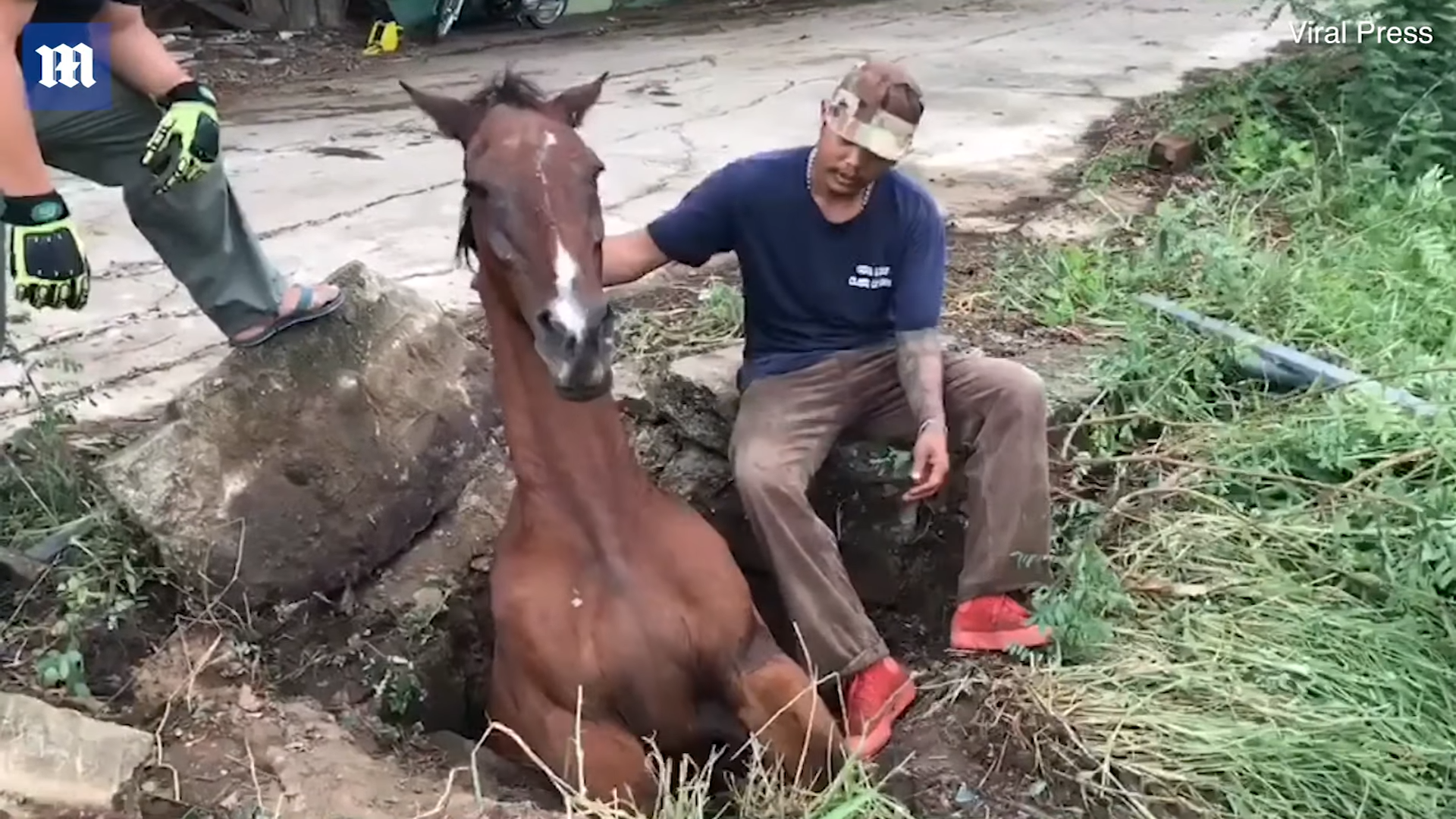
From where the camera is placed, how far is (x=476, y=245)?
9.20 feet

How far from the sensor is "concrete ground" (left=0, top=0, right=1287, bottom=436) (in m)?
4.64

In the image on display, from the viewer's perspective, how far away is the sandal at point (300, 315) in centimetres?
337

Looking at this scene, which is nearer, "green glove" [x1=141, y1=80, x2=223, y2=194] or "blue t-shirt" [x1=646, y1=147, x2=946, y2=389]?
"green glove" [x1=141, y1=80, x2=223, y2=194]

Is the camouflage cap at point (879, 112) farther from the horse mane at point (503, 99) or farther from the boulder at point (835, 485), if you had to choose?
the boulder at point (835, 485)

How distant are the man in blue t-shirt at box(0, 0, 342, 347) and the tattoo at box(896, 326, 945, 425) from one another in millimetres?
1366

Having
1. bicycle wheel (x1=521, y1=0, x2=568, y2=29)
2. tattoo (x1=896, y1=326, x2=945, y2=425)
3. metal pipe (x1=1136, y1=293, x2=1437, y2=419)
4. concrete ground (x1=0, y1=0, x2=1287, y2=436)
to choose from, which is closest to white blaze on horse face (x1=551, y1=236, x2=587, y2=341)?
tattoo (x1=896, y1=326, x2=945, y2=425)

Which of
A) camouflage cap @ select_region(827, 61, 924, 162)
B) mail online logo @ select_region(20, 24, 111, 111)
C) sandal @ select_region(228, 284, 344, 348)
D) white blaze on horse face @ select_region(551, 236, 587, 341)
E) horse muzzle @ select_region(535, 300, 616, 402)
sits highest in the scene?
mail online logo @ select_region(20, 24, 111, 111)

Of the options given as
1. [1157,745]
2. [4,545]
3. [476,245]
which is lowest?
[1157,745]

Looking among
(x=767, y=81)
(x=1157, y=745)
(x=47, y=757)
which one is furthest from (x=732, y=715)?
(x=767, y=81)

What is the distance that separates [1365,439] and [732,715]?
1.72 m

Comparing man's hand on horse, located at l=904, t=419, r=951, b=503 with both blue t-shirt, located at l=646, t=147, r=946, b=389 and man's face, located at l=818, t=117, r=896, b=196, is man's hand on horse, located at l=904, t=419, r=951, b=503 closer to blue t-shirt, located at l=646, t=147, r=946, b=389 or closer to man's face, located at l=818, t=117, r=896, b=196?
blue t-shirt, located at l=646, t=147, r=946, b=389

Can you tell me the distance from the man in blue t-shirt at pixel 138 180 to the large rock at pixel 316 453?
4.6 inches

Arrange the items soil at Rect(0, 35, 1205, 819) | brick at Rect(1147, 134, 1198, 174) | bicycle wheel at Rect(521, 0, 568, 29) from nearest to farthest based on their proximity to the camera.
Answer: soil at Rect(0, 35, 1205, 819) < brick at Rect(1147, 134, 1198, 174) < bicycle wheel at Rect(521, 0, 568, 29)

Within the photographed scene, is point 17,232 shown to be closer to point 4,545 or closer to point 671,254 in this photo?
point 4,545
